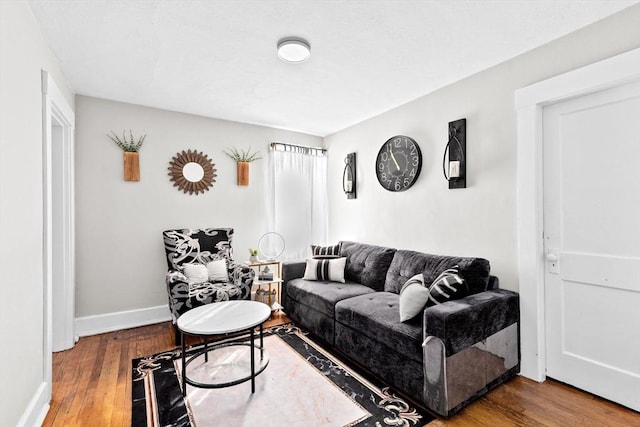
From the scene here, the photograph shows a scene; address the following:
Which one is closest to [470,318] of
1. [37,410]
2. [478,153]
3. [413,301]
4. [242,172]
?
[413,301]

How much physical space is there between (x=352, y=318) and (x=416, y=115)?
2.31 metres

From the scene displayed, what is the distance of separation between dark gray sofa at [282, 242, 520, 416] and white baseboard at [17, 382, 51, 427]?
2.10m

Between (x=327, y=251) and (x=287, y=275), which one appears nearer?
(x=287, y=275)

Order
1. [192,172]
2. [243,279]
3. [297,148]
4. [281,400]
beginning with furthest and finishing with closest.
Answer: [297,148], [192,172], [243,279], [281,400]

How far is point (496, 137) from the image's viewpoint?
266 cm

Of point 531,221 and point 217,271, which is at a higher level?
point 531,221

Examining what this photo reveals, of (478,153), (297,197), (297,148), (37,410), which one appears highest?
(297,148)

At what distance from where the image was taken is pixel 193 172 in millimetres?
3951

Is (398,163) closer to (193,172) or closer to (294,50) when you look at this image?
(294,50)

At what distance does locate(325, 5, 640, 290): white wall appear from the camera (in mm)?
2188

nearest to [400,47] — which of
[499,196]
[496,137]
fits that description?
[496,137]

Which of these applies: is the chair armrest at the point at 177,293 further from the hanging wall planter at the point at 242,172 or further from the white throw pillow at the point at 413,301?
the white throw pillow at the point at 413,301

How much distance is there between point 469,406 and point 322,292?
1.55m

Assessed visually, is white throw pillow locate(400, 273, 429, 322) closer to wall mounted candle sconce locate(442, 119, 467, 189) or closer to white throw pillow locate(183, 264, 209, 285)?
wall mounted candle sconce locate(442, 119, 467, 189)
